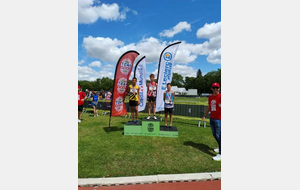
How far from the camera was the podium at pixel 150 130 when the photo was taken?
5473 mm

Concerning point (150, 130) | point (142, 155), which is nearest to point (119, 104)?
point (150, 130)

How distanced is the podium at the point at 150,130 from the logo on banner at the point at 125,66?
206 cm

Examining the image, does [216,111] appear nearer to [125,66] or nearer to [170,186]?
[170,186]

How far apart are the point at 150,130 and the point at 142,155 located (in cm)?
159

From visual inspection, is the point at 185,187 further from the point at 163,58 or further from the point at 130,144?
the point at 163,58

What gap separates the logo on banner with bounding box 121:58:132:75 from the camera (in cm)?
588

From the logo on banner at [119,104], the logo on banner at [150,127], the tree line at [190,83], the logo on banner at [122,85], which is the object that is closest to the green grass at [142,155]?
the logo on banner at [150,127]

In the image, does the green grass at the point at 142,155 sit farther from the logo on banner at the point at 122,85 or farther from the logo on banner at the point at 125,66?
the logo on banner at the point at 125,66

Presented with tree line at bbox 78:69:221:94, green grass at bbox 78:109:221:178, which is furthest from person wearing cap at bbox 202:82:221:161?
tree line at bbox 78:69:221:94

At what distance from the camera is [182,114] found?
37.1 ft

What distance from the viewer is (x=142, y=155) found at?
3979mm

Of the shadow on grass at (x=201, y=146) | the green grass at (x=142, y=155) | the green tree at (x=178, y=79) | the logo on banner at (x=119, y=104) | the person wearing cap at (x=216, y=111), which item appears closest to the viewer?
the green grass at (x=142, y=155)

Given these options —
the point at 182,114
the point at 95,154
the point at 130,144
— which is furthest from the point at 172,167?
the point at 182,114

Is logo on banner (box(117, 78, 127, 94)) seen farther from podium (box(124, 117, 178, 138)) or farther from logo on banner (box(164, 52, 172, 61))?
logo on banner (box(164, 52, 172, 61))
